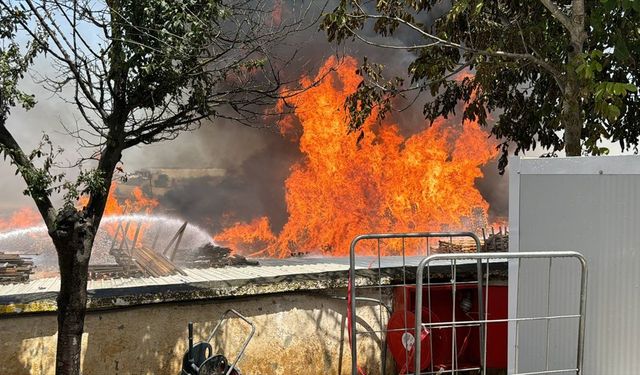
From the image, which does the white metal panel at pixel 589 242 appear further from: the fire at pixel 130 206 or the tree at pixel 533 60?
the fire at pixel 130 206

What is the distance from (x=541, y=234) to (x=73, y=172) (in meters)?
10.9

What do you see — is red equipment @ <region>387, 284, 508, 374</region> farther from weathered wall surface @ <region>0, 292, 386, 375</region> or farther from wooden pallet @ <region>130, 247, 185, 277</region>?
wooden pallet @ <region>130, 247, 185, 277</region>

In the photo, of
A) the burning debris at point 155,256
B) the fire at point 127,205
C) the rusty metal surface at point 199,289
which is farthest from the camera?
the fire at point 127,205

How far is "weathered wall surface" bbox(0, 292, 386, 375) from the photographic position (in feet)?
16.3

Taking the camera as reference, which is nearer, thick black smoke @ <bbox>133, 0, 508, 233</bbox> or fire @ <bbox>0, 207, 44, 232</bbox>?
fire @ <bbox>0, 207, 44, 232</bbox>

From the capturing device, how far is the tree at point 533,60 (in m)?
6.41

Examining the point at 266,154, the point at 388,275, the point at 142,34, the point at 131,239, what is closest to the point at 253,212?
the point at 266,154

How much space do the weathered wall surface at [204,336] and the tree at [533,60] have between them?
2.99 m

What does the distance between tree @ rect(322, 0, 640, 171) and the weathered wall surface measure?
118 inches

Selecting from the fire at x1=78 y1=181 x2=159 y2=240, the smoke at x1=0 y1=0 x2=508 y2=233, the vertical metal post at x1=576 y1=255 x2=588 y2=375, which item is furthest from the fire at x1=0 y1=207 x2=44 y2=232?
the vertical metal post at x1=576 y1=255 x2=588 y2=375

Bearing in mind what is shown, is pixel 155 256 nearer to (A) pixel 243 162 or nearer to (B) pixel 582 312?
(A) pixel 243 162

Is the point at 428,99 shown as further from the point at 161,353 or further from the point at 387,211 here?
the point at 161,353

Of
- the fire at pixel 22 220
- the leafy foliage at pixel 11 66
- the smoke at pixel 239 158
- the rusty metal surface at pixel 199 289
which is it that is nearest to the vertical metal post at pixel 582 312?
the rusty metal surface at pixel 199 289

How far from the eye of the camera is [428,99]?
634 inches
